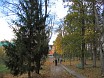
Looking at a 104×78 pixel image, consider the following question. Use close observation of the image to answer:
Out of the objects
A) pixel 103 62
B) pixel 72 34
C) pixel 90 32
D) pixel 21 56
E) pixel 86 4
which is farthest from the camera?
pixel 72 34

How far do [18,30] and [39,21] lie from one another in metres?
2.05

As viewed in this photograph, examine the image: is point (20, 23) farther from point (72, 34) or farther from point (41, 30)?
point (72, 34)

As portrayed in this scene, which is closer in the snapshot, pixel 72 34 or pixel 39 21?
pixel 39 21

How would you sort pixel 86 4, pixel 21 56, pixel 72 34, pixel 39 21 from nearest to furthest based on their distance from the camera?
pixel 21 56
pixel 39 21
pixel 86 4
pixel 72 34

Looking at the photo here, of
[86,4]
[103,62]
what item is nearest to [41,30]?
[103,62]

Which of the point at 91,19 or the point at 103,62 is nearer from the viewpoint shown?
the point at 103,62

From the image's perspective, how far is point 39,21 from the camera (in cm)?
2211

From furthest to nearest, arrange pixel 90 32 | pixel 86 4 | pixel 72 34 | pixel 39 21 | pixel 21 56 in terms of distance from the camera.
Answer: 1. pixel 72 34
2. pixel 86 4
3. pixel 90 32
4. pixel 39 21
5. pixel 21 56

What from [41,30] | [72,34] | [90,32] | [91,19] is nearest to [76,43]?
[72,34]

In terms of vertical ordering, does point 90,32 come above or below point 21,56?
above

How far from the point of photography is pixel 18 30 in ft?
69.3

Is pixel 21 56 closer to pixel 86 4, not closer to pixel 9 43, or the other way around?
pixel 9 43

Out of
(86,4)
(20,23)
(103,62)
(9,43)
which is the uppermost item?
(86,4)

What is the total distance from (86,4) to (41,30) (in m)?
15.5
